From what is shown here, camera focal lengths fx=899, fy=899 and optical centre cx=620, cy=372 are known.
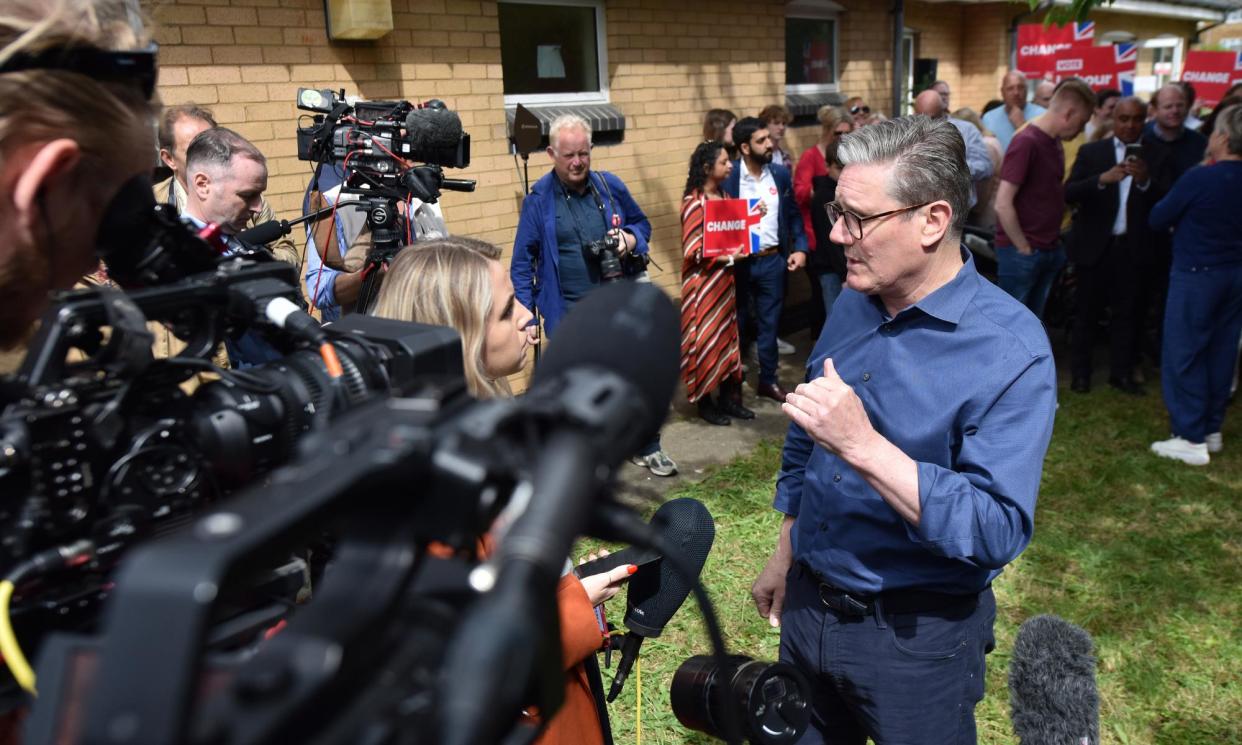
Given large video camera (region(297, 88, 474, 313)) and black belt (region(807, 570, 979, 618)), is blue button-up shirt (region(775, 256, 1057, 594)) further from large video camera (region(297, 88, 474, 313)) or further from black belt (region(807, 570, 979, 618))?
large video camera (region(297, 88, 474, 313))

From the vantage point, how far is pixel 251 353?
2939mm

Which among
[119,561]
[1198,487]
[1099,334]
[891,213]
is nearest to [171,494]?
[119,561]

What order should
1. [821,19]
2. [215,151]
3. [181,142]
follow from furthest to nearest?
[821,19]
[181,142]
[215,151]

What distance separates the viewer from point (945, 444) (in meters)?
2.02

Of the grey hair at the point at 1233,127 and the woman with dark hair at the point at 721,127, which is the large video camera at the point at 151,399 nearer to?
the grey hair at the point at 1233,127

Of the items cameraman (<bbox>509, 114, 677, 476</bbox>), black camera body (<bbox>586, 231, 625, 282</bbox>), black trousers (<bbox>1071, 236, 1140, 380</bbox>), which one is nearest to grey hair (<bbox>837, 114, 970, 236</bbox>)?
black camera body (<bbox>586, 231, 625, 282</bbox>)

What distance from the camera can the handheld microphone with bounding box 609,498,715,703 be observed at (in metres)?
2.15

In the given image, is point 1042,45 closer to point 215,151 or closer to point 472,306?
point 215,151

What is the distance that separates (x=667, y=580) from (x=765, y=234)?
15.7ft

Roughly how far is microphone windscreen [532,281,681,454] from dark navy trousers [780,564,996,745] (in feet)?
4.85

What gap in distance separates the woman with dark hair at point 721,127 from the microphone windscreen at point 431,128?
144 inches

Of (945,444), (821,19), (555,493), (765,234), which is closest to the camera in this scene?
(555,493)

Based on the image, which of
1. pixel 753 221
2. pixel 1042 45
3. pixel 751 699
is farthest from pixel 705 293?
pixel 1042 45

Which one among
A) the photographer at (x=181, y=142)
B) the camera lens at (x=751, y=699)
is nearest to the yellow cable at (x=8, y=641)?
the camera lens at (x=751, y=699)
